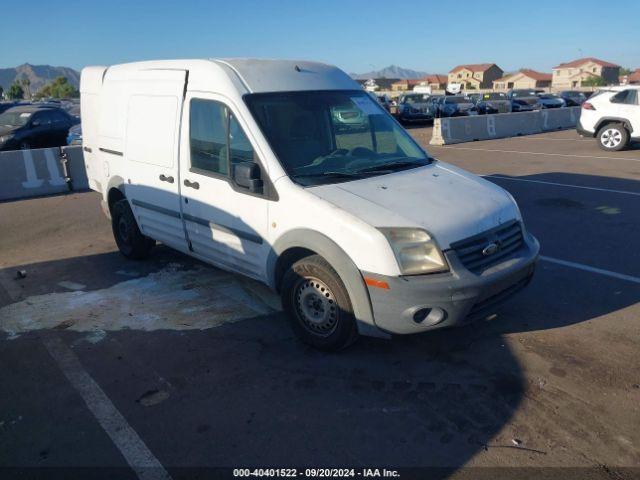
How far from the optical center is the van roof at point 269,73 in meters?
4.37

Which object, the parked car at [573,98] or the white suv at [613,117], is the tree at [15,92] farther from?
the white suv at [613,117]

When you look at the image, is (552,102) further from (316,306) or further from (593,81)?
(593,81)

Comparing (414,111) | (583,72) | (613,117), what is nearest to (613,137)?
(613,117)

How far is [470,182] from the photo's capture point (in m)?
4.28

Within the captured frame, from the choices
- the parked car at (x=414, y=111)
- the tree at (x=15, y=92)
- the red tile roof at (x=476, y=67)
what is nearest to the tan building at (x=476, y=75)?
the red tile roof at (x=476, y=67)

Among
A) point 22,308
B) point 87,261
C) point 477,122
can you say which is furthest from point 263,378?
point 477,122

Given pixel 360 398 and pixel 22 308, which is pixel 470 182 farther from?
pixel 22 308

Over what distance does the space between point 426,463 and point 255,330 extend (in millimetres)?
1987

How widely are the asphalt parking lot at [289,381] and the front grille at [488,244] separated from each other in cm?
73

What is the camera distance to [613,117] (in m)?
14.1

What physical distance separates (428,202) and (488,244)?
513mm

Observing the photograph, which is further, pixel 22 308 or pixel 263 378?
pixel 22 308

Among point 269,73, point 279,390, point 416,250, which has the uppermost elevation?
point 269,73

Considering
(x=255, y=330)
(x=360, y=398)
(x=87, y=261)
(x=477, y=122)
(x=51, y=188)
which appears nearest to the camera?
(x=360, y=398)
